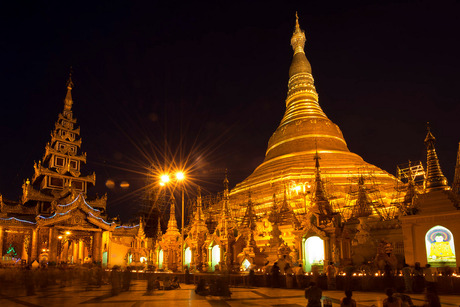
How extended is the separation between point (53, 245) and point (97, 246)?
511 centimetres

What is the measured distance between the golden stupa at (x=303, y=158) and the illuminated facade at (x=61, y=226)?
15.0 meters

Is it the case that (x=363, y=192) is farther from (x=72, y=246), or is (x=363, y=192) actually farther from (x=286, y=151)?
(x=72, y=246)

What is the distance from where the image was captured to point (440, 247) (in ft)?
61.2

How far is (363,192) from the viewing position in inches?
1098

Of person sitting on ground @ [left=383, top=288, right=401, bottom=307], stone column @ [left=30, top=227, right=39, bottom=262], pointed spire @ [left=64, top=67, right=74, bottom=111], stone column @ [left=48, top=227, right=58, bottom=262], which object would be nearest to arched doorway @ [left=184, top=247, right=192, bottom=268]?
stone column @ [left=48, top=227, right=58, bottom=262]

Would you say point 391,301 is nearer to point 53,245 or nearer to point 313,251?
point 313,251

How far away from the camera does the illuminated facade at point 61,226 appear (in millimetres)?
39688

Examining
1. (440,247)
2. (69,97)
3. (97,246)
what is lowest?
(97,246)

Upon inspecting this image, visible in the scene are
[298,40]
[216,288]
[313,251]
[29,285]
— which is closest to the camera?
[216,288]

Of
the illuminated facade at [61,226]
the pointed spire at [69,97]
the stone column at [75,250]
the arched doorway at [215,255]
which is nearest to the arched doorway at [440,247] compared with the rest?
the arched doorway at [215,255]

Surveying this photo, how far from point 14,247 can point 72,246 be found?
11854 millimetres

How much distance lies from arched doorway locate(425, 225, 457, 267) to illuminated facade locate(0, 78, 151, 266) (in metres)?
30.2

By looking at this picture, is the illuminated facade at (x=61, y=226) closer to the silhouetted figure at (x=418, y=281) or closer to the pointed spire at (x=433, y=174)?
the pointed spire at (x=433, y=174)

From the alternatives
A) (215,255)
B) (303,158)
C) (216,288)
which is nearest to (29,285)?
(216,288)
